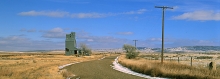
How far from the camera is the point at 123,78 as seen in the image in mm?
21188

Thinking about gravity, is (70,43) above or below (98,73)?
above

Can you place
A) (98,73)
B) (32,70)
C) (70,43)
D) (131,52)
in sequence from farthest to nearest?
(70,43) < (131,52) < (32,70) < (98,73)

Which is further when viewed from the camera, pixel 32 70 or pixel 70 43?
pixel 70 43

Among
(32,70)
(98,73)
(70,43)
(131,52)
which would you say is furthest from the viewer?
(70,43)

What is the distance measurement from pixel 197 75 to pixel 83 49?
107153 millimetres

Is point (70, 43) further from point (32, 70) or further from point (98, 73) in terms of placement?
point (98, 73)

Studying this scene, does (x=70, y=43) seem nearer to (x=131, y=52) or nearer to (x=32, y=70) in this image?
(x=131, y=52)

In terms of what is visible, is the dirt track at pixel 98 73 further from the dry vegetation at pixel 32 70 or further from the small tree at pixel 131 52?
the small tree at pixel 131 52

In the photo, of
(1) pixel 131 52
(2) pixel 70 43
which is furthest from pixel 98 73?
(2) pixel 70 43

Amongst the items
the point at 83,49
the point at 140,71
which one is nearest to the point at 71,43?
the point at 83,49

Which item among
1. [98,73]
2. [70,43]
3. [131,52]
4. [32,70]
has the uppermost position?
[70,43]

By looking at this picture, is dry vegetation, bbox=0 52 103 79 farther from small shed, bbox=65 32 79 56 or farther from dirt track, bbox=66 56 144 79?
small shed, bbox=65 32 79 56

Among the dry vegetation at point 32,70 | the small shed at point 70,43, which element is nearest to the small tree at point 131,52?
the small shed at point 70,43

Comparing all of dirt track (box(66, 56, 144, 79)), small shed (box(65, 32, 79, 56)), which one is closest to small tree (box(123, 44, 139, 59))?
small shed (box(65, 32, 79, 56))
